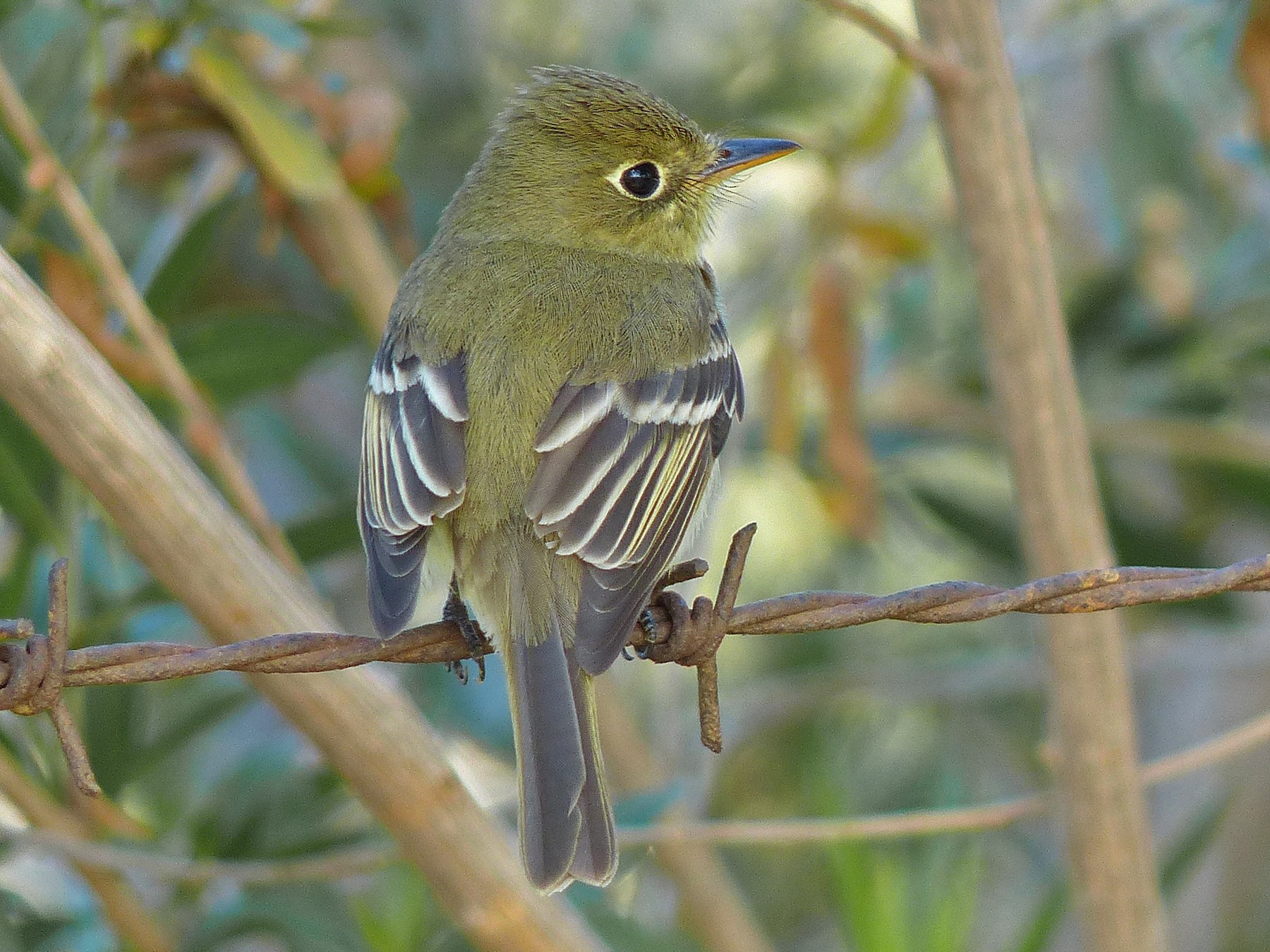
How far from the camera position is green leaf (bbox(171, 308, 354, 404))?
351cm

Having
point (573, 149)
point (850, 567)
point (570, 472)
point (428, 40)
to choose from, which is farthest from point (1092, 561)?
point (428, 40)

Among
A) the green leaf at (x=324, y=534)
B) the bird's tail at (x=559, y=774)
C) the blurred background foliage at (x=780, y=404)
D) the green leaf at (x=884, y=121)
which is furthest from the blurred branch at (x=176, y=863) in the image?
the green leaf at (x=884, y=121)

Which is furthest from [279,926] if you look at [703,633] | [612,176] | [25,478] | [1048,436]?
[612,176]

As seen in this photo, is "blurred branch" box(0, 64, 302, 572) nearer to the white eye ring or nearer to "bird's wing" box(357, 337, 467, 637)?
"bird's wing" box(357, 337, 467, 637)

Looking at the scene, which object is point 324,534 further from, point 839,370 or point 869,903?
point 869,903

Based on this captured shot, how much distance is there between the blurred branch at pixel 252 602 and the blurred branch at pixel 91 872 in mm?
727

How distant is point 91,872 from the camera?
2975 mm

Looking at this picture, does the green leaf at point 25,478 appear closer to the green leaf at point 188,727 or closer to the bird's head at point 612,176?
the green leaf at point 188,727

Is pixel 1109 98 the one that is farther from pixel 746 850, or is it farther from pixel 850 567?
pixel 746 850

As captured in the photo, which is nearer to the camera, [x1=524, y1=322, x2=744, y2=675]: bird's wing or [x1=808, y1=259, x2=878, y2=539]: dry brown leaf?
[x1=524, y1=322, x2=744, y2=675]: bird's wing

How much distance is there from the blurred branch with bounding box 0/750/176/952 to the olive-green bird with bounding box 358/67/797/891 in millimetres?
825

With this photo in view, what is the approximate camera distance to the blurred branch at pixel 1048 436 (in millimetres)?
2789

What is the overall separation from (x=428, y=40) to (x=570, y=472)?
3.25m

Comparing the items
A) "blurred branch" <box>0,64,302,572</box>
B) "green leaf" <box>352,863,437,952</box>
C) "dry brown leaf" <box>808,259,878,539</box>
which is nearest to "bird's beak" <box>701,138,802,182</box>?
"dry brown leaf" <box>808,259,878,539</box>
